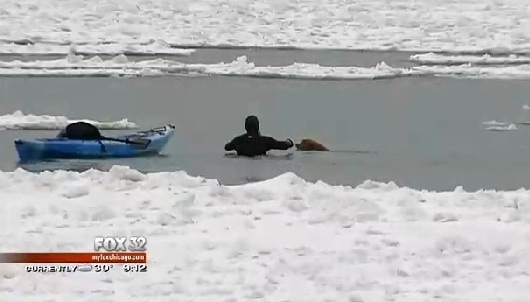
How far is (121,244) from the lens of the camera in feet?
26.2

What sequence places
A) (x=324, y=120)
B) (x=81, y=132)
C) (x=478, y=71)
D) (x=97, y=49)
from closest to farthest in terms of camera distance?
(x=81, y=132) → (x=324, y=120) → (x=478, y=71) → (x=97, y=49)

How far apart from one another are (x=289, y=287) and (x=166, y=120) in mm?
9369

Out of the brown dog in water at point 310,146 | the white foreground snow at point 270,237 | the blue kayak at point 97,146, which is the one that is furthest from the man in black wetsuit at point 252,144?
the white foreground snow at point 270,237

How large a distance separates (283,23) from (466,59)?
6820mm

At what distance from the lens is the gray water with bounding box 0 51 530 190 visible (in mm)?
12812

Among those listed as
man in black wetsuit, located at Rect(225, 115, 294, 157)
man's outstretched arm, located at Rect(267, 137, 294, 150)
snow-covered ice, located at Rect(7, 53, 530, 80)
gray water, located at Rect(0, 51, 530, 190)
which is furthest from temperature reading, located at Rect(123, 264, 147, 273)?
snow-covered ice, located at Rect(7, 53, 530, 80)

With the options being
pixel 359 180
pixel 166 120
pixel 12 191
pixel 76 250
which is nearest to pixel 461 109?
pixel 166 120

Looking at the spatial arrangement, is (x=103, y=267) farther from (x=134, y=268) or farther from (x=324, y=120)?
(x=324, y=120)

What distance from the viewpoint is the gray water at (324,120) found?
42.0 ft

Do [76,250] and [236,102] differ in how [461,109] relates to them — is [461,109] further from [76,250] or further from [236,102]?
[76,250]

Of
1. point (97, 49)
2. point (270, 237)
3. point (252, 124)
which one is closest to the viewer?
point (270, 237)

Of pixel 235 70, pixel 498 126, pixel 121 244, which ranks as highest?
pixel 235 70

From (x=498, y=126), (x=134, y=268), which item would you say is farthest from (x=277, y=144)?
(x=134, y=268)

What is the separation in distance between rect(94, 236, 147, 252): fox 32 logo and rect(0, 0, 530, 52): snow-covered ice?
1896cm
